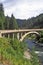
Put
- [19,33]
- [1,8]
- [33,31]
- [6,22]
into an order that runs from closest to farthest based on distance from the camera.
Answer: [19,33]
[33,31]
[6,22]
[1,8]

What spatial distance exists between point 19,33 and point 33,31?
31.6 feet

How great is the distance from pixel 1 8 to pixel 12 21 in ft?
60.3

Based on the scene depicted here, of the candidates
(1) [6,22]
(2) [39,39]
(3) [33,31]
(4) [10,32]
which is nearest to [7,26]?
(1) [6,22]

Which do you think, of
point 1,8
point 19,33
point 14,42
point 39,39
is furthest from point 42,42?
point 14,42

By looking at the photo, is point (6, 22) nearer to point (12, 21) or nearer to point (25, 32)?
point (12, 21)

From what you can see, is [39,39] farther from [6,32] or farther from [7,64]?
[7,64]

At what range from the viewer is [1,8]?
477 feet

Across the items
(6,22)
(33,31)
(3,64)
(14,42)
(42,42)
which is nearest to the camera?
(3,64)

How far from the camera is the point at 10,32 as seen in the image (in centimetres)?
Result: 7512

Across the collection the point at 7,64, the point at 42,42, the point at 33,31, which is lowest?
the point at 42,42

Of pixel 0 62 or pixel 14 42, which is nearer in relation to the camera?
pixel 0 62

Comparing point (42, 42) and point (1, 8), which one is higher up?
point (1, 8)

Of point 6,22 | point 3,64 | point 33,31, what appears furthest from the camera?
point 6,22

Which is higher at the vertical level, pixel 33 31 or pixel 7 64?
pixel 7 64
